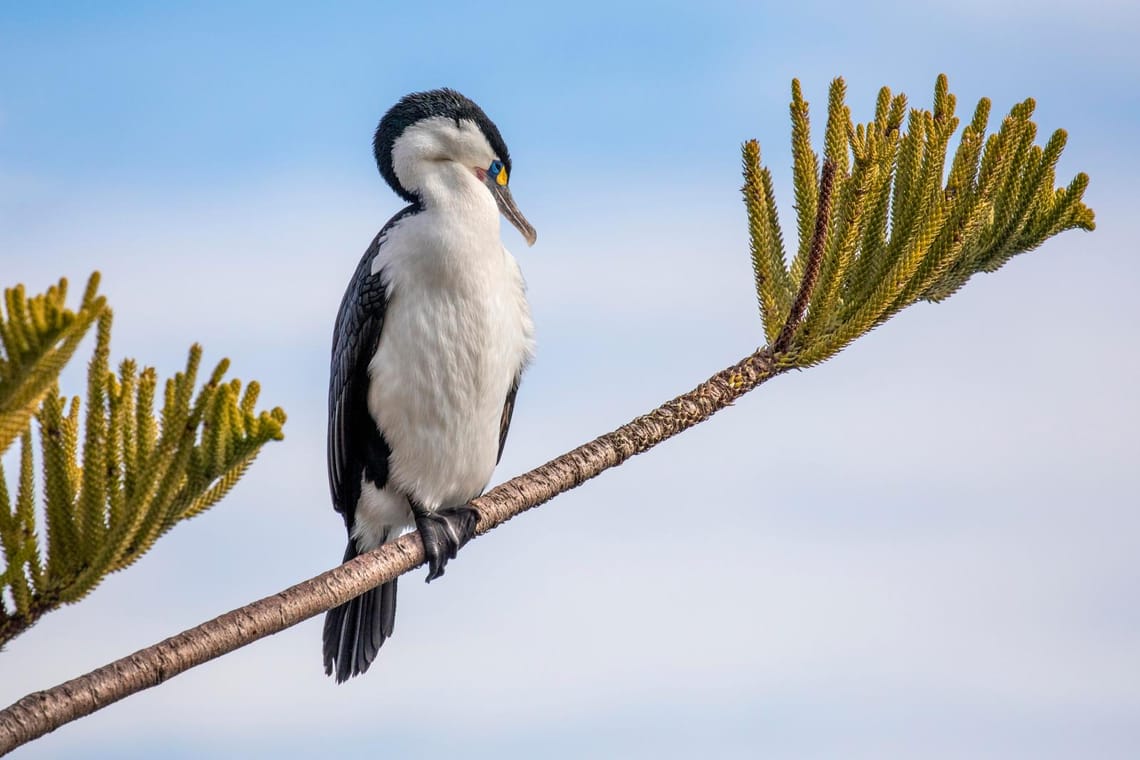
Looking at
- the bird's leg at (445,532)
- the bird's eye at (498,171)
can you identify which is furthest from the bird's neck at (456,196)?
the bird's leg at (445,532)

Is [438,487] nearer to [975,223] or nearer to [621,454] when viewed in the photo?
[621,454]

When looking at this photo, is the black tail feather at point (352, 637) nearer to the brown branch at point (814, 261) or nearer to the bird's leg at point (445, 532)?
the bird's leg at point (445, 532)

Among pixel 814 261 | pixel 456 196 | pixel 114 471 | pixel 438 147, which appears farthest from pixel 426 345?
pixel 114 471

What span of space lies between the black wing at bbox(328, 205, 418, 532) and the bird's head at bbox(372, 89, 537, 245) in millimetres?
143

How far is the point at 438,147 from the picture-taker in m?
5.14

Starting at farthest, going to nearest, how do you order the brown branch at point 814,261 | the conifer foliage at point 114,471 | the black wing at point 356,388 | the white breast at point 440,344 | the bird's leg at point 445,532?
the black wing at point 356,388, the white breast at point 440,344, the bird's leg at point 445,532, the brown branch at point 814,261, the conifer foliage at point 114,471

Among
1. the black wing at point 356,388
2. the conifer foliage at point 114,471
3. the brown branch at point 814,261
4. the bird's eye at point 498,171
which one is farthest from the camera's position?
the bird's eye at point 498,171

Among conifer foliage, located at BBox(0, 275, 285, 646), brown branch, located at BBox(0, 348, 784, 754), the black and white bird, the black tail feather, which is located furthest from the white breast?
conifer foliage, located at BBox(0, 275, 285, 646)

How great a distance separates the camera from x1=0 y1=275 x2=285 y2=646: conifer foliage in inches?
92.7

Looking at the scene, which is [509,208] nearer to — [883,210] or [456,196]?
[456,196]

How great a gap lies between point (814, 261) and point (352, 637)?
8.08 feet

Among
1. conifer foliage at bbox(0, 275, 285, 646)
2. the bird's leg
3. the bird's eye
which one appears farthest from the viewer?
the bird's eye

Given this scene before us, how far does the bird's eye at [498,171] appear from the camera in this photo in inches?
207

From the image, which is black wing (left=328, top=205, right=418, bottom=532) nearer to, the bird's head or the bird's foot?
the bird's head
